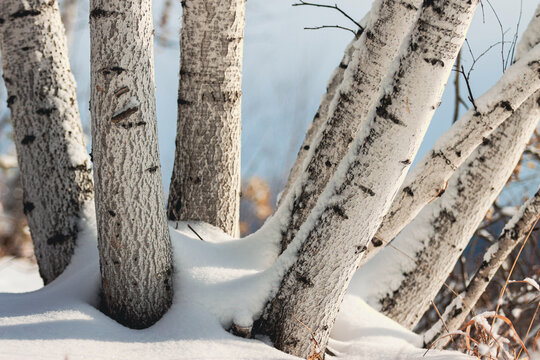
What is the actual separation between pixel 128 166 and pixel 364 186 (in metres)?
0.83

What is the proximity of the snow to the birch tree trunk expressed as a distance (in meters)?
0.25

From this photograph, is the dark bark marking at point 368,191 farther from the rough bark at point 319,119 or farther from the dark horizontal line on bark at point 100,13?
the rough bark at point 319,119

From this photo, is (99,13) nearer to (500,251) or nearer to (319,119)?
(319,119)

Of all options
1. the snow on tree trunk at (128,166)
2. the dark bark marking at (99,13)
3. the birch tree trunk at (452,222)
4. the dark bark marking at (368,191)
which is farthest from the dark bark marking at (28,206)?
the birch tree trunk at (452,222)

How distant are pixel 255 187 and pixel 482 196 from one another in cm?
585

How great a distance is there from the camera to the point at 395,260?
8.57 feet

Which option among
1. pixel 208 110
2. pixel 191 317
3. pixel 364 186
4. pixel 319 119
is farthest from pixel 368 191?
pixel 319 119

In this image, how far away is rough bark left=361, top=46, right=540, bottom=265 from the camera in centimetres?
189

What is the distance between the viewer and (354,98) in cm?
209

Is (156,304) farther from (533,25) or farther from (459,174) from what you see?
(533,25)

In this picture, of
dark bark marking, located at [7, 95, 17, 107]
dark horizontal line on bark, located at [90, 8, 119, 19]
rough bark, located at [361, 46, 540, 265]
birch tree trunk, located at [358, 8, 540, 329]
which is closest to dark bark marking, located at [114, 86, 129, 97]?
dark horizontal line on bark, located at [90, 8, 119, 19]

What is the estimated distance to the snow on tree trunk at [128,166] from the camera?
163 cm

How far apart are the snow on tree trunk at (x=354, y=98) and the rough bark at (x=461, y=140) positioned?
1.13 ft

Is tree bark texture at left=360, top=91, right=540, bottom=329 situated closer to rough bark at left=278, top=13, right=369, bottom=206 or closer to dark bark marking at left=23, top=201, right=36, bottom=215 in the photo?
rough bark at left=278, top=13, right=369, bottom=206
